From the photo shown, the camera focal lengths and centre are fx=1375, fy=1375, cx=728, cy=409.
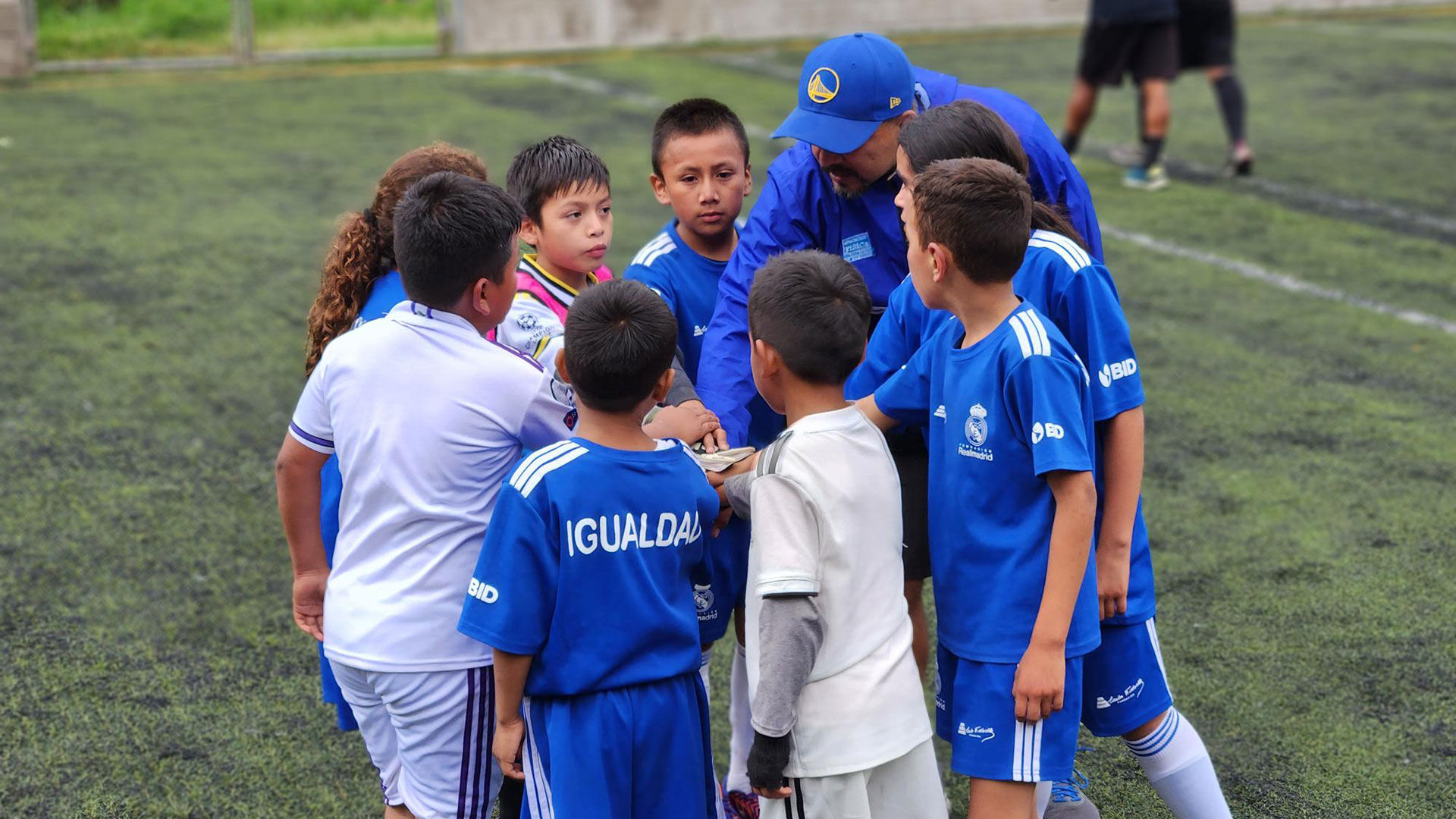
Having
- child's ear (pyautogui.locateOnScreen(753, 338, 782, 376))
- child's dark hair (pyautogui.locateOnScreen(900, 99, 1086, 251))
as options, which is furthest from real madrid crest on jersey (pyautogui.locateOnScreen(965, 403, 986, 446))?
child's dark hair (pyautogui.locateOnScreen(900, 99, 1086, 251))

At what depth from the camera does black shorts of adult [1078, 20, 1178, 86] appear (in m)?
8.73

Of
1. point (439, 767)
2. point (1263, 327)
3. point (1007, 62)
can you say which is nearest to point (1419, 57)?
point (1007, 62)

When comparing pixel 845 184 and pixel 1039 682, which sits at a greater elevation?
pixel 845 184

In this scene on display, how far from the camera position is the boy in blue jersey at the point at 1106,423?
238cm

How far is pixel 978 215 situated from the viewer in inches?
86.0

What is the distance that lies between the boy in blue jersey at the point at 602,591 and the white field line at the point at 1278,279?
5.06 meters

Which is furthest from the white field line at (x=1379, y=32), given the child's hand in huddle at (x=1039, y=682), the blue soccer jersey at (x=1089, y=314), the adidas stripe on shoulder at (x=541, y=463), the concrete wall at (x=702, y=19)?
the adidas stripe on shoulder at (x=541, y=463)

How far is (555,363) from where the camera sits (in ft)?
7.48

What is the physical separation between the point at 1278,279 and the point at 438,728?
5.69m

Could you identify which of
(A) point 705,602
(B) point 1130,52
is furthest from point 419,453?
(B) point 1130,52

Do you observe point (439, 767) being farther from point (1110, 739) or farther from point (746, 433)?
point (1110, 739)

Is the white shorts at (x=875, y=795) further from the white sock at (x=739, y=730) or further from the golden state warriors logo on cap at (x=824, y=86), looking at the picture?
the golden state warriors logo on cap at (x=824, y=86)

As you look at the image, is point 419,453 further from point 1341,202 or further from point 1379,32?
point 1379,32

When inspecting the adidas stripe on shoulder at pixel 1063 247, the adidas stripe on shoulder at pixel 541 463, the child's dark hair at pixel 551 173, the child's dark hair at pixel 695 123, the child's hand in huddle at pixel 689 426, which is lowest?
the child's hand in huddle at pixel 689 426
